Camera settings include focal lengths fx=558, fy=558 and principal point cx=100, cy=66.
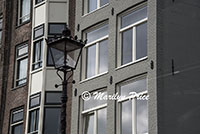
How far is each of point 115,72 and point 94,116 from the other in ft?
6.47

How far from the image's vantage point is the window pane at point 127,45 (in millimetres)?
20109

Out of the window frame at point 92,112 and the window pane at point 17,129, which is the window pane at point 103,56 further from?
the window pane at point 17,129

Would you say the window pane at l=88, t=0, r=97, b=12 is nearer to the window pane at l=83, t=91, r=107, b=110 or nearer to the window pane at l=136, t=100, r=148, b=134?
the window pane at l=83, t=91, r=107, b=110

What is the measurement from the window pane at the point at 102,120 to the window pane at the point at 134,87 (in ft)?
3.94

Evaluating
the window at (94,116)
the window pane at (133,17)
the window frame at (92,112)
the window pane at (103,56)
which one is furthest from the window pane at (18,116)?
the window pane at (133,17)

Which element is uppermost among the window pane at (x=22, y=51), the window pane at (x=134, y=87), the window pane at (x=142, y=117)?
the window pane at (x=22, y=51)

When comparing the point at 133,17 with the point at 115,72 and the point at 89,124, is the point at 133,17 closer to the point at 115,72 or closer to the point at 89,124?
the point at 115,72

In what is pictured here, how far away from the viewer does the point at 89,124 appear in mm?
21266

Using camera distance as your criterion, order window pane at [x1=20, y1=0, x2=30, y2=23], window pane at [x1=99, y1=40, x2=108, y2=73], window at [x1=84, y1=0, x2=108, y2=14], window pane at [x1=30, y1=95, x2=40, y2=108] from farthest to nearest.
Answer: window pane at [x1=20, y1=0, x2=30, y2=23], window pane at [x1=30, y1=95, x2=40, y2=108], window at [x1=84, y1=0, x2=108, y2=14], window pane at [x1=99, y1=40, x2=108, y2=73]

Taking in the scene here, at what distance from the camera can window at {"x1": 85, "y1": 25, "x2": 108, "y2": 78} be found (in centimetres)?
2148

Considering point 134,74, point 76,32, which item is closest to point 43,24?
point 76,32

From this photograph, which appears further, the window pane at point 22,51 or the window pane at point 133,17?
the window pane at point 22,51

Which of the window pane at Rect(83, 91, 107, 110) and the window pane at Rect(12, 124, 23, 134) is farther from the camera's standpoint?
the window pane at Rect(12, 124, 23, 134)


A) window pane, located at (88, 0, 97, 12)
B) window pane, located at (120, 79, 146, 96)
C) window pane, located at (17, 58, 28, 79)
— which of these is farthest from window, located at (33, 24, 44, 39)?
window pane, located at (120, 79, 146, 96)
